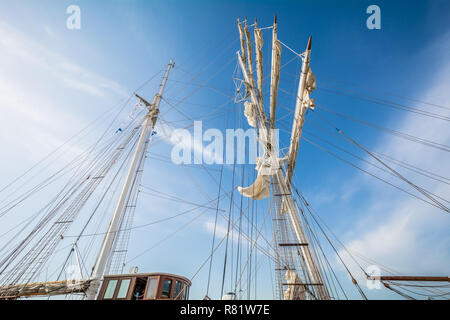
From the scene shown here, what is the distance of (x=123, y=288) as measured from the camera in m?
6.56

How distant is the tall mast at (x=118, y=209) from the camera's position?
8.13 meters

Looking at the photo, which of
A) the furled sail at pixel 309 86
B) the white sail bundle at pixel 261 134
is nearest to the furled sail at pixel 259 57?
the white sail bundle at pixel 261 134

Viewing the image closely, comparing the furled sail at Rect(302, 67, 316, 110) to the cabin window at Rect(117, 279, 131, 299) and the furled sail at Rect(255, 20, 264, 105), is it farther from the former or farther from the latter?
the cabin window at Rect(117, 279, 131, 299)

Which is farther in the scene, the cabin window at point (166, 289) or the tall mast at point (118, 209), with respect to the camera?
the tall mast at point (118, 209)

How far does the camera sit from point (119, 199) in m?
10.1

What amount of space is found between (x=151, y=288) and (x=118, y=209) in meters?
4.95

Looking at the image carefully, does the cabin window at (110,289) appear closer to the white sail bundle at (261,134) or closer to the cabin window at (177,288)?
the cabin window at (177,288)

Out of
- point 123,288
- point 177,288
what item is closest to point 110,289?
point 123,288

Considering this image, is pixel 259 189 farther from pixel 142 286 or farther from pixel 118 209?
pixel 118 209
